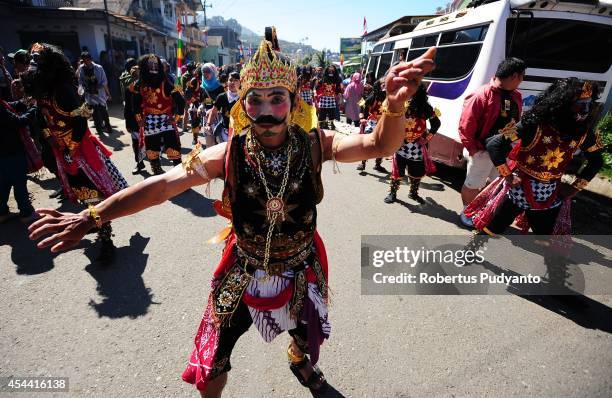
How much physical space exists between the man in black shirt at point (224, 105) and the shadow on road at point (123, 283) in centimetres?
288

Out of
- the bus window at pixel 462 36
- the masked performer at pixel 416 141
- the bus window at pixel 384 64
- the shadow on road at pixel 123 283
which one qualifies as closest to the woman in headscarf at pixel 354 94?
the bus window at pixel 384 64

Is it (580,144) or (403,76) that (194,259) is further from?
(580,144)

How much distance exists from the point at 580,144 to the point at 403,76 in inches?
107

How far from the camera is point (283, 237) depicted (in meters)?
1.88

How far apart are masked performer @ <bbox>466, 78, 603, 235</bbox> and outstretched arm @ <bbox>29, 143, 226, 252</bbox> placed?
2.91 m

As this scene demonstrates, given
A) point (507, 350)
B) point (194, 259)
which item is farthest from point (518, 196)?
point (194, 259)

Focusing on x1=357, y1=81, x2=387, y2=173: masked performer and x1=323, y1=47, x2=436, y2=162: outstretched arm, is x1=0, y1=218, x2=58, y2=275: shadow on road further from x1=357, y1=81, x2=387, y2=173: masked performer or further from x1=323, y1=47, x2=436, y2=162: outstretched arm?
x1=357, y1=81, x2=387, y2=173: masked performer

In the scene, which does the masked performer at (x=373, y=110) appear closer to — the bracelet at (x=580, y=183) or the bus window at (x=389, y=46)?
the bracelet at (x=580, y=183)

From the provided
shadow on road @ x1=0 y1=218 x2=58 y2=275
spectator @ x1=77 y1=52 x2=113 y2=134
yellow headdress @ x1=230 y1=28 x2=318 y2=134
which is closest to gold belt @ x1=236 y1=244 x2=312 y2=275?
yellow headdress @ x1=230 y1=28 x2=318 y2=134

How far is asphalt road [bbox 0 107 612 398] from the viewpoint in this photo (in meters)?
2.45

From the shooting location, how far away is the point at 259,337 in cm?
285

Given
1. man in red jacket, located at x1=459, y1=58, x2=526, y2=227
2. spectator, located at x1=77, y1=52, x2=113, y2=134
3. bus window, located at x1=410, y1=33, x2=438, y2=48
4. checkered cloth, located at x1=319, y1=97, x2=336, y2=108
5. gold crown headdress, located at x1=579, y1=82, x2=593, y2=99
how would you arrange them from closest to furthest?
gold crown headdress, located at x1=579, y1=82, x2=593, y2=99, man in red jacket, located at x1=459, y1=58, x2=526, y2=227, bus window, located at x1=410, y1=33, x2=438, y2=48, spectator, located at x1=77, y1=52, x2=113, y2=134, checkered cloth, located at x1=319, y1=97, x2=336, y2=108

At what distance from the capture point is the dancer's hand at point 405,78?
1.49m

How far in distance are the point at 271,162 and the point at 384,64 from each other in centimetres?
1056
